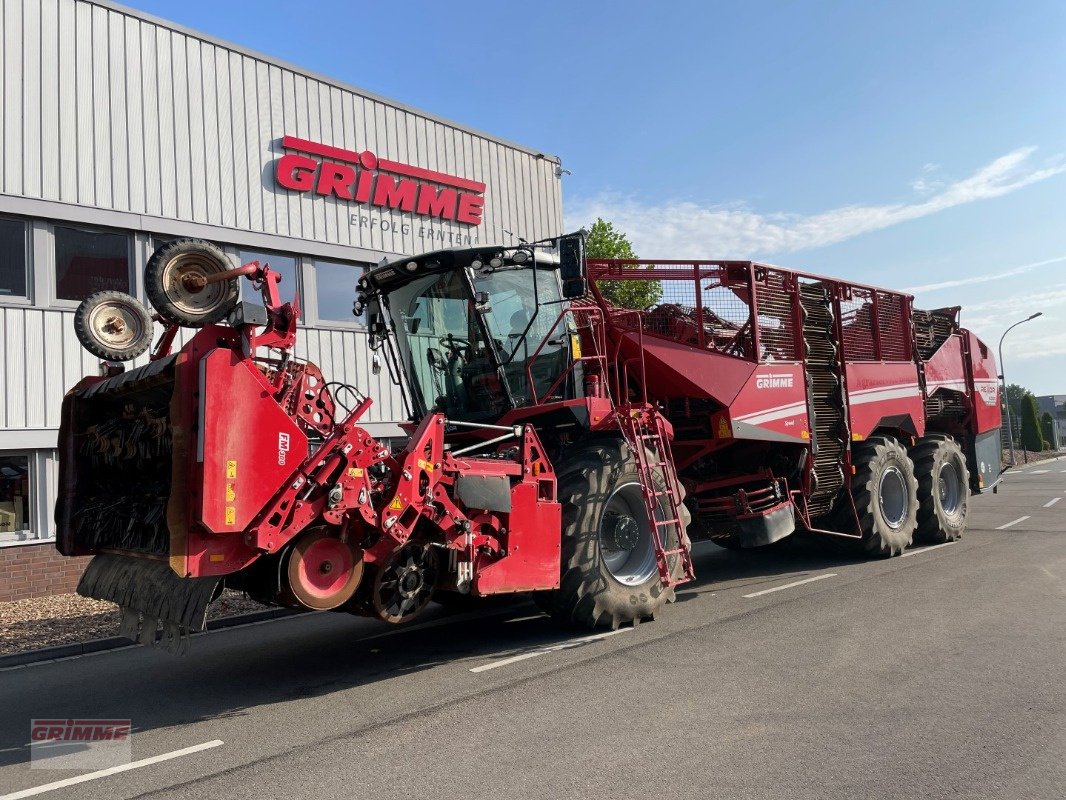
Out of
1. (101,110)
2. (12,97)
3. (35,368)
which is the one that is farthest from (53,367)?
(101,110)

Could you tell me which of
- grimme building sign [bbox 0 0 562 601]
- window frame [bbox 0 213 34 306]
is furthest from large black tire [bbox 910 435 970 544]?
window frame [bbox 0 213 34 306]

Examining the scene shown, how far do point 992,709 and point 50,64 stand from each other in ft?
40.8

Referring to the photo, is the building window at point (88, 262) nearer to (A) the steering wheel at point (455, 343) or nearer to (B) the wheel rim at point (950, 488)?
(A) the steering wheel at point (455, 343)

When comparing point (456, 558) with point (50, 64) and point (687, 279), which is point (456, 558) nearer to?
point (687, 279)

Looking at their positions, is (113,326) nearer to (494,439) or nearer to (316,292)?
(494,439)

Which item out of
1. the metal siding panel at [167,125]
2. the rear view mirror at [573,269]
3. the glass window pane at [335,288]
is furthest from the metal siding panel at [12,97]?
the rear view mirror at [573,269]

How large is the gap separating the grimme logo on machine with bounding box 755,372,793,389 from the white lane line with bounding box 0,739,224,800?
19.7 ft

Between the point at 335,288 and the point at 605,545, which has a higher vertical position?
the point at 335,288

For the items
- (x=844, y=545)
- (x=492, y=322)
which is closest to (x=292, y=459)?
(x=492, y=322)

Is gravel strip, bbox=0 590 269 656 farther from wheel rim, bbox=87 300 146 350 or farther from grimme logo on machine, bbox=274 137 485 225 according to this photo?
grimme logo on machine, bbox=274 137 485 225

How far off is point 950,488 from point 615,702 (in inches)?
343

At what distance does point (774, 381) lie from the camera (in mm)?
8344

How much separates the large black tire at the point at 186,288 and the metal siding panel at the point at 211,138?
25.2ft

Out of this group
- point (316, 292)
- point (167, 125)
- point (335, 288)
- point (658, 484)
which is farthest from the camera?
point (335, 288)
